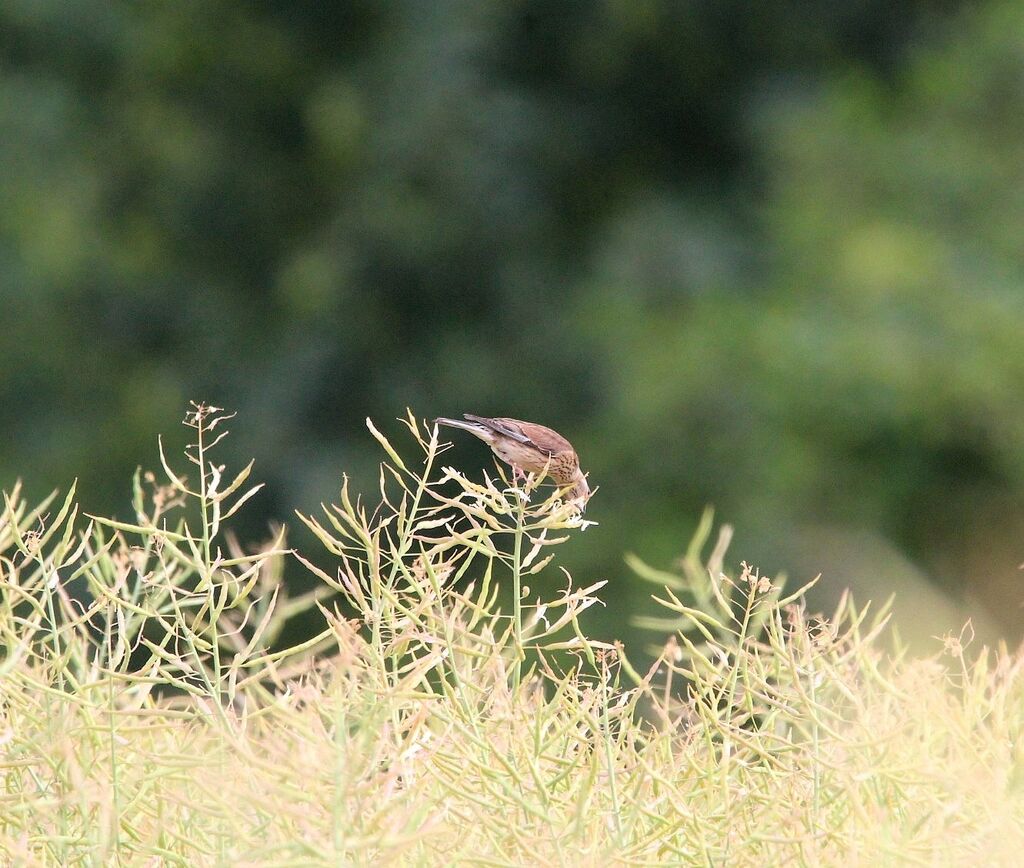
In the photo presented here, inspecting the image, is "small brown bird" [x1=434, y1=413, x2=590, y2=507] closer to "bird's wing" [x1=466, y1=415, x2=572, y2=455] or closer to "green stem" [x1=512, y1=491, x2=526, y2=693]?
"bird's wing" [x1=466, y1=415, x2=572, y2=455]

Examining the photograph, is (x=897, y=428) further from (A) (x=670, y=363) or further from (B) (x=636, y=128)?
(B) (x=636, y=128)

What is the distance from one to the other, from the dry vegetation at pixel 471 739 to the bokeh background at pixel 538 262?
25.1ft

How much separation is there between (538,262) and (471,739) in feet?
30.7

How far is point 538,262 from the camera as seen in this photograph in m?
10.8

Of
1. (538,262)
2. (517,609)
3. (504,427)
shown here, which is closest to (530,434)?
(504,427)

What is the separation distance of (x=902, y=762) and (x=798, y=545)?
870cm

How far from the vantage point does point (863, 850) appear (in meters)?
1.42

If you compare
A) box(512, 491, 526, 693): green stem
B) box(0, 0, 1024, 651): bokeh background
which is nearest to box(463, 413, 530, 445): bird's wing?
box(512, 491, 526, 693): green stem

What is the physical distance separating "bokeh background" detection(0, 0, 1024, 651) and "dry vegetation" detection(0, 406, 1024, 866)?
7.64m

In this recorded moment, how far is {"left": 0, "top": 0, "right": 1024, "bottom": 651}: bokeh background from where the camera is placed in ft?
33.3

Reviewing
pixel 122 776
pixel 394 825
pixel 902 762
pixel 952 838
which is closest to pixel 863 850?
pixel 952 838

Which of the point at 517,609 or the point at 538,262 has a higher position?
the point at 538,262

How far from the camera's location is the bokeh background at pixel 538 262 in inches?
400

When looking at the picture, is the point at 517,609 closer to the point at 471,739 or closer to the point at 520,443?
the point at 471,739
